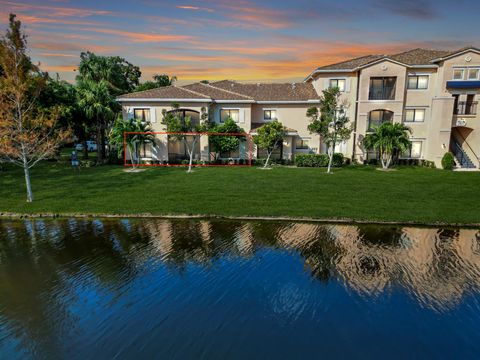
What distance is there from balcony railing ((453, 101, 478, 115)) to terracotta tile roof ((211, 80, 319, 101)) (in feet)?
41.6

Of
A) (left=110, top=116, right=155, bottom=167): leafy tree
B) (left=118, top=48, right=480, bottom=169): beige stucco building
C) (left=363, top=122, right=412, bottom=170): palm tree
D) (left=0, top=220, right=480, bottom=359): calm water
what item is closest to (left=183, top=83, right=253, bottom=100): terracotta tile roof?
(left=118, top=48, right=480, bottom=169): beige stucco building

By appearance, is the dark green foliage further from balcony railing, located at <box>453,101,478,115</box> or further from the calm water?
balcony railing, located at <box>453,101,478,115</box>

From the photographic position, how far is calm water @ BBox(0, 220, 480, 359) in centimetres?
736

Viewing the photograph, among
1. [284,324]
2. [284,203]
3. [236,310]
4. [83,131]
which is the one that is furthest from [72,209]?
[83,131]

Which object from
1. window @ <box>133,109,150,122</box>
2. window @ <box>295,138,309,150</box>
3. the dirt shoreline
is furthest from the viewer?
window @ <box>295,138,309,150</box>

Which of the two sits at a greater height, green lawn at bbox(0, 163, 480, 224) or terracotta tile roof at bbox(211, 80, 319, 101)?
terracotta tile roof at bbox(211, 80, 319, 101)

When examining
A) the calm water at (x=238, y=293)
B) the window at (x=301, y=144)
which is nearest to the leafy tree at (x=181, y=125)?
the window at (x=301, y=144)

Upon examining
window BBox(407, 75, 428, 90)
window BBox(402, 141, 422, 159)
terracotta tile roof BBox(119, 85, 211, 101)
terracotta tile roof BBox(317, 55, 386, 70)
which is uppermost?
terracotta tile roof BBox(317, 55, 386, 70)

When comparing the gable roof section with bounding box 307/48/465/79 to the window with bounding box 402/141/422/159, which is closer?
the gable roof section with bounding box 307/48/465/79

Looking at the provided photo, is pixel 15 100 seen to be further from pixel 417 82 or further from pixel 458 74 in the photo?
pixel 458 74

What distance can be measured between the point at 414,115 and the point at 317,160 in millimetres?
10347

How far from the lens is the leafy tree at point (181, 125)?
2855cm

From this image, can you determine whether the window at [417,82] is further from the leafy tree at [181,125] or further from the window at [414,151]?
the leafy tree at [181,125]

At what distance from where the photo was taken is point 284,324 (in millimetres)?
7980
